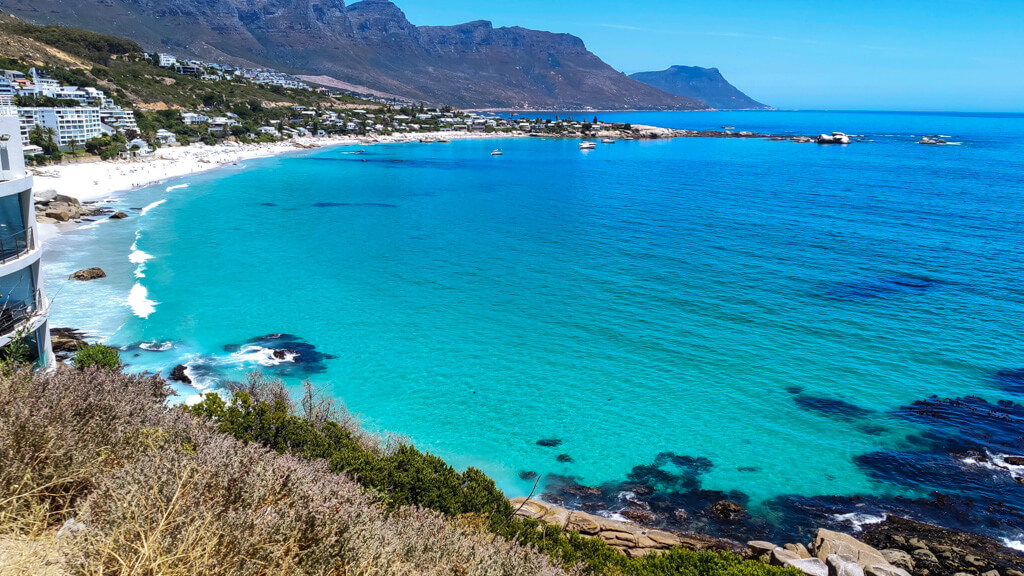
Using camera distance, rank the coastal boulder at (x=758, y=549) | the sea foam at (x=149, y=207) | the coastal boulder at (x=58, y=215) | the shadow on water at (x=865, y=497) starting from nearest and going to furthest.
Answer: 1. the coastal boulder at (x=758, y=549)
2. the shadow on water at (x=865, y=497)
3. the coastal boulder at (x=58, y=215)
4. the sea foam at (x=149, y=207)

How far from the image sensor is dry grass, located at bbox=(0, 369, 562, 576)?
18.6 feet

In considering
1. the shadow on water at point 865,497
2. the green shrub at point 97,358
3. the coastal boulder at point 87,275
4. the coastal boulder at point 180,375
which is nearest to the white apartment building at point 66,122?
the coastal boulder at point 87,275

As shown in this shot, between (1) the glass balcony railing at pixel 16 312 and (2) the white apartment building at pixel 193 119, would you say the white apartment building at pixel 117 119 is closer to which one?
(2) the white apartment building at pixel 193 119

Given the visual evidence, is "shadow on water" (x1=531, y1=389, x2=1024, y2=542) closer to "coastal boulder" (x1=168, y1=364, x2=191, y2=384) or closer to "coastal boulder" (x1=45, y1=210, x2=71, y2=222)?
"coastal boulder" (x1=168, y1=364, x2=191, y2=384)

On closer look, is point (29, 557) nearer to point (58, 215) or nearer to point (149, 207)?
point (58, 215)

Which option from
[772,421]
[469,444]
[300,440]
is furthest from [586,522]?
[772,421]

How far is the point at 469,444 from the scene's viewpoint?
19.4 metres

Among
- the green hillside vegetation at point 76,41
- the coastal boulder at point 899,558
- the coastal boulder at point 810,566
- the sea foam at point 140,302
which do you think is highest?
the green hillside vegetation at point 76,41

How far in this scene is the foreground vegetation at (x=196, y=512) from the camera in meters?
5.78

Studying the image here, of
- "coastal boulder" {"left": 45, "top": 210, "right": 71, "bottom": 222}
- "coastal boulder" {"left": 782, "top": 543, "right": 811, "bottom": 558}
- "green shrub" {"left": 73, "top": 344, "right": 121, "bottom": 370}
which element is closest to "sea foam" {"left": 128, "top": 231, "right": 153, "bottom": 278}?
"coastal boulder" {"left": 45, "top": 210, "right": 71, "bottom": 222}

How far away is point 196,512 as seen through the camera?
5957mm

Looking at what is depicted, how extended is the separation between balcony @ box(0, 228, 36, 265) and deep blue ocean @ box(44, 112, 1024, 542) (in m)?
8.19

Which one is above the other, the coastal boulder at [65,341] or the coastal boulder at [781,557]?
the coastal boulder at [65,341]

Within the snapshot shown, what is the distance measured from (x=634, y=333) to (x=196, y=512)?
2425 cm
